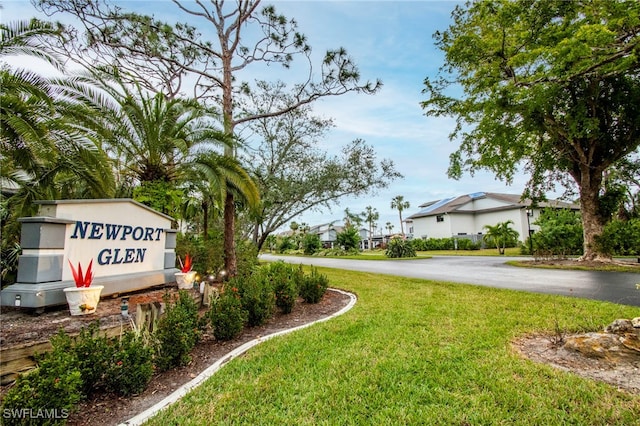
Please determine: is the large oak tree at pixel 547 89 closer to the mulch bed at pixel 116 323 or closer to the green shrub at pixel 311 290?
the green shrub at pixel 311 290

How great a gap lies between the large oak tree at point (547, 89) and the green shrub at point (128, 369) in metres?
12.3

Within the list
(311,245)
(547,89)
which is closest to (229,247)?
(547,89)

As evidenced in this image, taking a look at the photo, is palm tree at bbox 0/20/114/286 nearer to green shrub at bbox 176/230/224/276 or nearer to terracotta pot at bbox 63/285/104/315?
green shrub at bbox 176/230/224/276

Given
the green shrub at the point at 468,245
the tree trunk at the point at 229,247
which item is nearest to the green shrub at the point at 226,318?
the tree trunk at the point at 229,247

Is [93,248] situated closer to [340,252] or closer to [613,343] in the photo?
[613,343]

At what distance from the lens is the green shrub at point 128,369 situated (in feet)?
9.53

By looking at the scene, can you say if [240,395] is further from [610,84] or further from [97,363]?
[610,84]

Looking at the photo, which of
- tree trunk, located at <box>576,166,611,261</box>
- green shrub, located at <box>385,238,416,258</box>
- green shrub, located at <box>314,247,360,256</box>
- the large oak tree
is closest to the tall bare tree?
the large oak tree

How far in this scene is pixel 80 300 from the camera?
14.6 ft

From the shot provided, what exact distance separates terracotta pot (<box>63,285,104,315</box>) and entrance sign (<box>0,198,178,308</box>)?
0.30 meters

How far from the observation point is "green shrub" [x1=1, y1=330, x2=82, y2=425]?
2.09 meters

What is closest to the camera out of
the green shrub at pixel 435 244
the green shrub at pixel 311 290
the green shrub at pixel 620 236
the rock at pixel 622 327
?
the rock at pixel 622 327

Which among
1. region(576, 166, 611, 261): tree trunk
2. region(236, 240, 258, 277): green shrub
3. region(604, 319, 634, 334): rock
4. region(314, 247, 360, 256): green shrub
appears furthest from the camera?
region(314, 247, 360, 256): green shrub

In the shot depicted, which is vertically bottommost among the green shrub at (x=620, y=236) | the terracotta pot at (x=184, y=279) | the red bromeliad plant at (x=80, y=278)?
the terracotta pot at (x=184, y=279)
